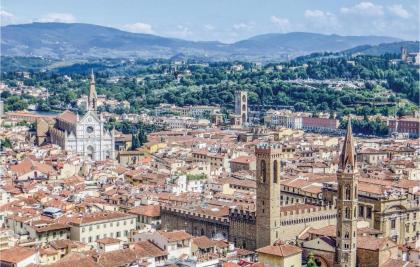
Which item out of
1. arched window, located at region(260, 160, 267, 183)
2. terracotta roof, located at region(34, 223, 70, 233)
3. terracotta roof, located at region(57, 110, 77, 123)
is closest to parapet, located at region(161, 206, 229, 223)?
arched window, located at region(260, 160, 267, 183)

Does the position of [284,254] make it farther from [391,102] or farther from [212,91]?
[212,91]

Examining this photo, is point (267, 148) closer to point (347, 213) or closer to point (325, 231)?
point (325, 231)

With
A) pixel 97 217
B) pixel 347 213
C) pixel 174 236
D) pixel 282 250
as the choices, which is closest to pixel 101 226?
pixel 97 217

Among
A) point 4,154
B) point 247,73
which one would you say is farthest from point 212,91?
point 4,154

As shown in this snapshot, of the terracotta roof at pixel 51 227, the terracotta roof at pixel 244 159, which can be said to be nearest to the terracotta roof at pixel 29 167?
the terracotta roof at pixel 244 159

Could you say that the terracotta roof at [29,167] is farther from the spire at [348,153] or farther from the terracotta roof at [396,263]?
the terracotta roof at [396,263]

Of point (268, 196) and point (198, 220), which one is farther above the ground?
point (268, 196)

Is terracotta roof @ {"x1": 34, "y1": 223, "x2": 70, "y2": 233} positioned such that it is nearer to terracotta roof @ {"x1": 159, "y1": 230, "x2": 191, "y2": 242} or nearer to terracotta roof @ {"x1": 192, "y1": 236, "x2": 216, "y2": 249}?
terracotta roof @ {"x1": 159, "y1": 230, "x2": 191, "y2": 242}
